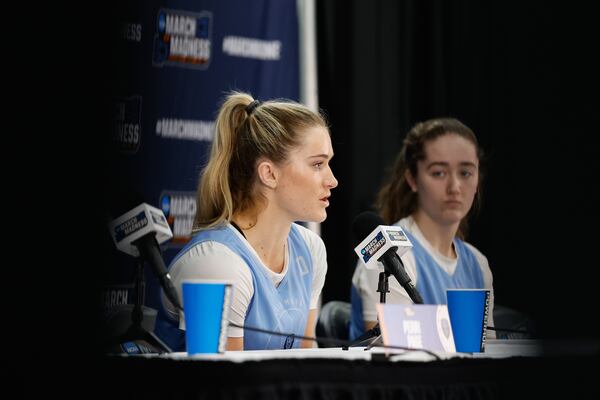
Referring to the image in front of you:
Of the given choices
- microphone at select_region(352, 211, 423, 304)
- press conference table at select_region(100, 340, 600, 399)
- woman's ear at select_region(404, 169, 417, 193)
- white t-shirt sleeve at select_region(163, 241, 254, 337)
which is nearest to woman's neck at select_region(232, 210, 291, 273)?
white t-shirt sleeve at select_region(163, 241, 254, 337)

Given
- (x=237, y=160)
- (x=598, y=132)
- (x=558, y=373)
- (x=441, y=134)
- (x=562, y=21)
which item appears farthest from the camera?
(x=441, y=134)

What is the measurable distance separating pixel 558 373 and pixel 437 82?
2.73 m

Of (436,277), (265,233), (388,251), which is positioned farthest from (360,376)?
(436,277)

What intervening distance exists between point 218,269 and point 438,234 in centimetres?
103

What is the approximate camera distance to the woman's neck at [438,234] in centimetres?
300

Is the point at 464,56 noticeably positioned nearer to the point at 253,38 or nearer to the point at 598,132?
the point at 253,38

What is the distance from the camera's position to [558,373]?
132 centimetres

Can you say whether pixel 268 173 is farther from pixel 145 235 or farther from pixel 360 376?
pixel 360 376

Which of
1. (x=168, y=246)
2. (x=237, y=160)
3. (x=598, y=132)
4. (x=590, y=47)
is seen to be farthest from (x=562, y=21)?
(x=168, y=246)

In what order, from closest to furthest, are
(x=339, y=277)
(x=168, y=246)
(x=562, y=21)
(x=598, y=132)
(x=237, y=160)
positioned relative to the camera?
(x=598, y=132), (x=562, y=21), (x=237, y=160), (x=168, y=246), (x=339, y=277)

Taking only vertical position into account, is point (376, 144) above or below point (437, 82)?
below

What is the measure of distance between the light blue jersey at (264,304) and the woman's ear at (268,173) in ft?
0.57

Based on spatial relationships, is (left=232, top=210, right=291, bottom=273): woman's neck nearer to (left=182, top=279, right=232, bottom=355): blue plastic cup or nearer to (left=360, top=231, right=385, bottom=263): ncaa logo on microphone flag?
(left=360, top=231, right=385, bottom=263): ncaa logo on microphone flag

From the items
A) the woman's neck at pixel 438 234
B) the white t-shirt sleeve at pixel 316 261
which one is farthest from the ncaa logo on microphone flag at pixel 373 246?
the woman's neck at pixel 438 234
